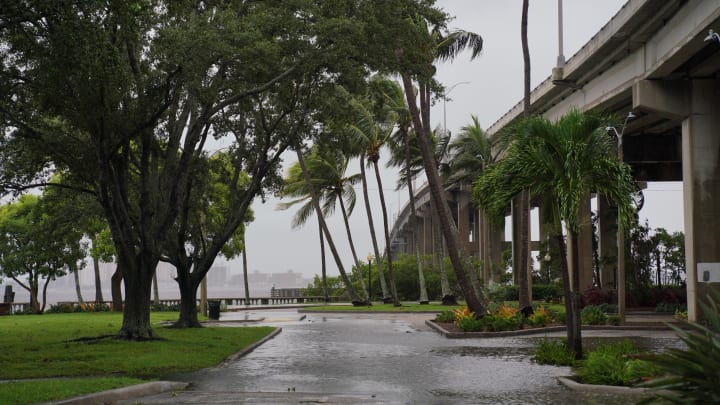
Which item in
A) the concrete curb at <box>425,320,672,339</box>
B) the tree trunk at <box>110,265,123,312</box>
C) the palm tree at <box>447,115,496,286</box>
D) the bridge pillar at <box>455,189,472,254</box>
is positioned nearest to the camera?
the concrete curb at <box>425,320,672,339</box>

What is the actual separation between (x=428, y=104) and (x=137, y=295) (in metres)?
16.2

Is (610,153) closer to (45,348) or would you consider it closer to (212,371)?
(212,371)

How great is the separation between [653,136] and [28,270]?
35627 millimetres

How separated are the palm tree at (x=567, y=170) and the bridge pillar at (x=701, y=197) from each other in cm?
976

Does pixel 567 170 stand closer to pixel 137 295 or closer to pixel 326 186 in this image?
pixel 137 295

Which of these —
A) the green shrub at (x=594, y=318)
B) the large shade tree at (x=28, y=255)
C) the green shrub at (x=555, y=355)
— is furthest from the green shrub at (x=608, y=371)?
the large shade tree at (x=28, y=255)

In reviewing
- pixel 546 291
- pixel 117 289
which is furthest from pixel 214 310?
pixel 546 291

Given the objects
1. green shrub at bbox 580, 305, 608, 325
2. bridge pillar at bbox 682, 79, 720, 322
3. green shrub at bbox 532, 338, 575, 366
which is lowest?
green shrub at bbox 580, 305, 608, 325

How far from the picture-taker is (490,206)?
16.8 meters

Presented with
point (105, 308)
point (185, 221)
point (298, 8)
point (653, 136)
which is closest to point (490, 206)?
point (298, 8)

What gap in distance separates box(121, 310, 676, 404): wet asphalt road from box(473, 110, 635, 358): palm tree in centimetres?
257

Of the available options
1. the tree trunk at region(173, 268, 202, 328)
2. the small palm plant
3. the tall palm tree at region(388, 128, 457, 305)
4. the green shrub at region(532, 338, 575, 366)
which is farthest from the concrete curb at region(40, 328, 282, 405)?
the tall palm tree at region(388, 128, 457, 305)

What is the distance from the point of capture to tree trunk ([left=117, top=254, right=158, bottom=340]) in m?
21.3

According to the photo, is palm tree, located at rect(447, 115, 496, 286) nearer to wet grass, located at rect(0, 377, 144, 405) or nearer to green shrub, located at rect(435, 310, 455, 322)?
green shrub, located at rect(435, 310, 455, 322)
